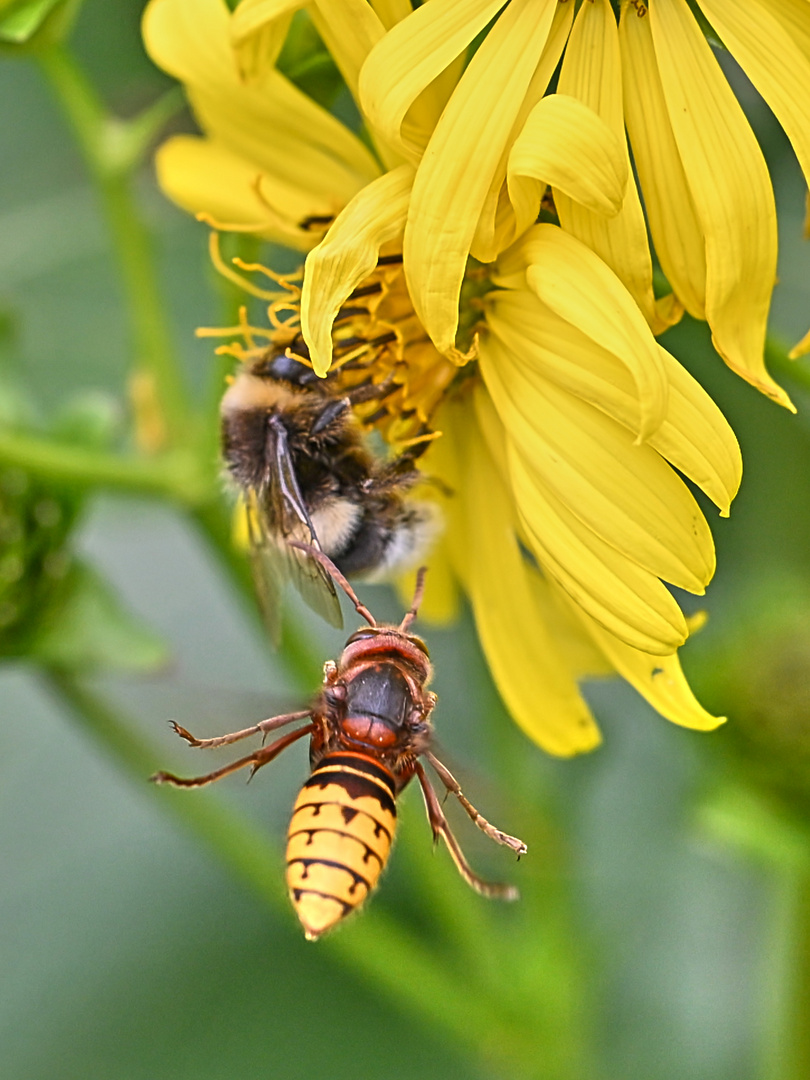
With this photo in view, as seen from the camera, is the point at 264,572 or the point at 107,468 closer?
the point at 264,572

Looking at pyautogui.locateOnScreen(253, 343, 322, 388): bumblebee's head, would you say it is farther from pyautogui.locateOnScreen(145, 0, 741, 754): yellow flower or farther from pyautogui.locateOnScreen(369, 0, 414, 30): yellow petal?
pyautogui.locateOnScreen(369, 0, 414, 30): yellow petal

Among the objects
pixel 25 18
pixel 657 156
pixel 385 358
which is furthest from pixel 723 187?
pixel 25 18

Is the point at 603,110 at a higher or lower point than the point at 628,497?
higher

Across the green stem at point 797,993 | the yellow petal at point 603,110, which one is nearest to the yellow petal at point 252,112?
the yellow petal at point 603,110

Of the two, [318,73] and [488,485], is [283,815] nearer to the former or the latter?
[488,485]

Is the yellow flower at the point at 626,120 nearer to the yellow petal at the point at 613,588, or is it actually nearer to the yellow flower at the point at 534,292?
the yellow flower at the point at 534,292

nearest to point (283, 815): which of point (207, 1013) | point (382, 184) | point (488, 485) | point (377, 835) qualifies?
point (207, 1013)

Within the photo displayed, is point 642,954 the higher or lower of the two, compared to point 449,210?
lower

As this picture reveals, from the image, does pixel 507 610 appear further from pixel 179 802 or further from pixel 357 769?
pixel 179 802
